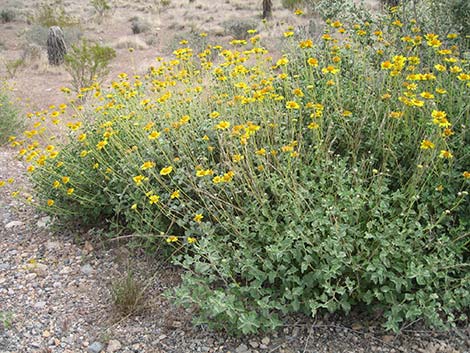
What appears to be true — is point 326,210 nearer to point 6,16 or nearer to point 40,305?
point 40,305

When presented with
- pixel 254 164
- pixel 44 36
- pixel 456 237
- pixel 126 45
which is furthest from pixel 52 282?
pixel 44 36

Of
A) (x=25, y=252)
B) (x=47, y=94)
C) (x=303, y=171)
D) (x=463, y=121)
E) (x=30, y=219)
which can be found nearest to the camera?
(x=303, y=171)

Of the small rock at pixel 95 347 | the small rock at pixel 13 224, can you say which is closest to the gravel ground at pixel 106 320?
the small rock at pixel 95 347

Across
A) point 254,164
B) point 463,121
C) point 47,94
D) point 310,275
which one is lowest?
point 47,94

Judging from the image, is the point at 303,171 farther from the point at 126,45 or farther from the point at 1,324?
the point at 126,45

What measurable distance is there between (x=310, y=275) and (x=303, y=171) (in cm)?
63

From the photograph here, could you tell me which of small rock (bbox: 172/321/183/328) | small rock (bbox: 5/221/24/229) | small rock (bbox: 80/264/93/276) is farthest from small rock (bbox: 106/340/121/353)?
small rock (bbox: 5/221/24/229)

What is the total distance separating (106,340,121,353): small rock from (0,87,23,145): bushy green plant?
4.43 meters

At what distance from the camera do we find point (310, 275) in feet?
8.49

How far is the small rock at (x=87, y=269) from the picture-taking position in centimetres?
348

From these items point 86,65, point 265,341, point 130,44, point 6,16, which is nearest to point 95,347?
point 265,341

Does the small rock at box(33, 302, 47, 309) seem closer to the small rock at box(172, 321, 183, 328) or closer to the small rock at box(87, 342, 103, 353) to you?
the small rock at box(87, 342, 103, 353)

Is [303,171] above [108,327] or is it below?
above

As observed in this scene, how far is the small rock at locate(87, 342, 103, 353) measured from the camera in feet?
9.05
